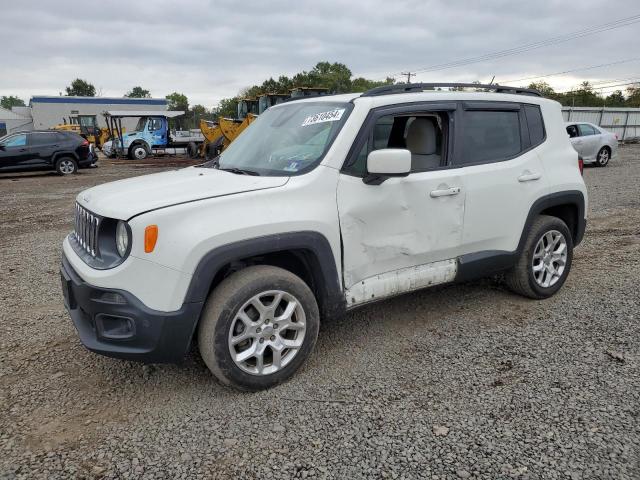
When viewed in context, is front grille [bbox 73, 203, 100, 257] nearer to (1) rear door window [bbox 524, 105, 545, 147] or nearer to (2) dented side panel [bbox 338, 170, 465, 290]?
(2) dented side panel [bbox 338, 170, 465, 290]

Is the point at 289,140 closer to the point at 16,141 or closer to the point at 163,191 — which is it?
the point at 163,191

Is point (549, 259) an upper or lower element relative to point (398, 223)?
lower

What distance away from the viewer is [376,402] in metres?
2.88

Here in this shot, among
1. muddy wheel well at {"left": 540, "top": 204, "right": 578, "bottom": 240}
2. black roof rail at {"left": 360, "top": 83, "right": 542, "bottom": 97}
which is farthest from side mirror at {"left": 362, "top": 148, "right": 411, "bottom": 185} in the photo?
muddy wheel well at {"left": 540, "top": 204, "right": 578, "bottom": 240}

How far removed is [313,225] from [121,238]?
3.66 ft

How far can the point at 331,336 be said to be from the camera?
12.4 ft

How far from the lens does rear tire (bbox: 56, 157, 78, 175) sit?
53.3ft

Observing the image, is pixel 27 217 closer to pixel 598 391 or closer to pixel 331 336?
pixel 331 336

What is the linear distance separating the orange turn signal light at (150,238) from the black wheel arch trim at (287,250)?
0.27m

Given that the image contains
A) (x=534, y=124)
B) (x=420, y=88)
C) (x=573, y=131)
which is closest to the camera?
(x=420, y=88)

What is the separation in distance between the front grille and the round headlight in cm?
20

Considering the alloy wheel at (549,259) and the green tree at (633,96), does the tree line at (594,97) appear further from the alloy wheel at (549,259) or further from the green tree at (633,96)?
the alloy wheel at (549,259)

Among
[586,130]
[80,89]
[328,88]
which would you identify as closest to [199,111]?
[80,89]

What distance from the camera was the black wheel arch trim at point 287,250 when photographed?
2650 mm
